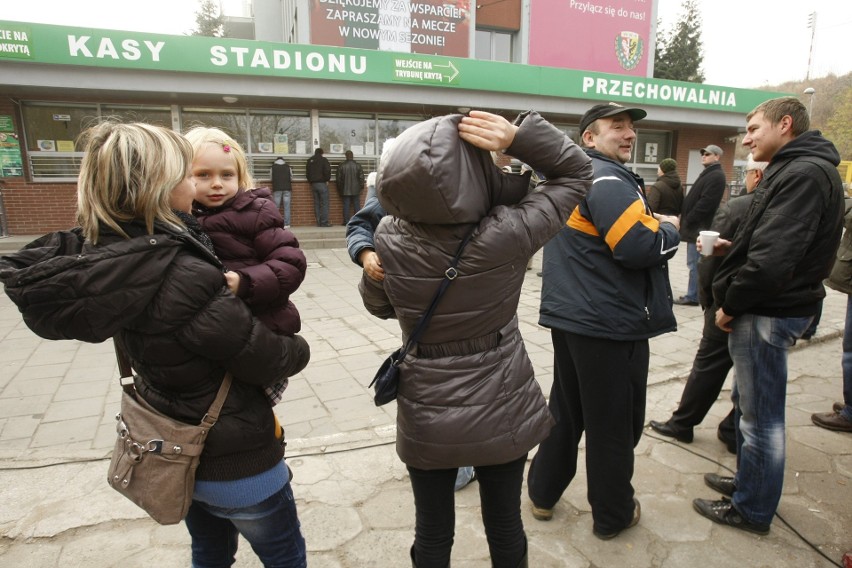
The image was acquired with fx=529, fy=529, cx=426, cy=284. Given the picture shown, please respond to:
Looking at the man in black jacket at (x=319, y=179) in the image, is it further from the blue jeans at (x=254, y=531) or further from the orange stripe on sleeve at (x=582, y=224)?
the blue jeans at (x=254, y=531)

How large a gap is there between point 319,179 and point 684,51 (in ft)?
90.0

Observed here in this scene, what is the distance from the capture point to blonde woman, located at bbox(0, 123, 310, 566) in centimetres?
128

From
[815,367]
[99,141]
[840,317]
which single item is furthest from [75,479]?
[840,317]

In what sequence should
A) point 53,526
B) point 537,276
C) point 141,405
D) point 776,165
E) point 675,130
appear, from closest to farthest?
point 141,405
point 776,165
point 53,526
point 537,276
point 675,130

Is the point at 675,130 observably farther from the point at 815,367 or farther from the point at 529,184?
the point at 529,184

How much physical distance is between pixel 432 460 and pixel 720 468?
2228mm

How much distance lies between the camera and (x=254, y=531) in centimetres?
168

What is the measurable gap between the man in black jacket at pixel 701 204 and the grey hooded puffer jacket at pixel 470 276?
5.70 meters

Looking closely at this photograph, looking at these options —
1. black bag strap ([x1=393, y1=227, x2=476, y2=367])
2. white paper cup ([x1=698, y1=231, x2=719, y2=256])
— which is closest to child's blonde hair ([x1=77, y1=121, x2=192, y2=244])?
black bag strap ([x1=393, y1=227, x2=476, y2=367])

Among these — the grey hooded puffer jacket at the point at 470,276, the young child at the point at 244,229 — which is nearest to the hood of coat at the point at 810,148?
the grey hooded puffer jacket at the point at 470,276

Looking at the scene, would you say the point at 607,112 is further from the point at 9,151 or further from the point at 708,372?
the point at 9,151

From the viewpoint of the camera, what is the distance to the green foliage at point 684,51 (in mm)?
29938

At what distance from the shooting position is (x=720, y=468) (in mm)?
3018

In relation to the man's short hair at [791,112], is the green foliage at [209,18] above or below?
above
